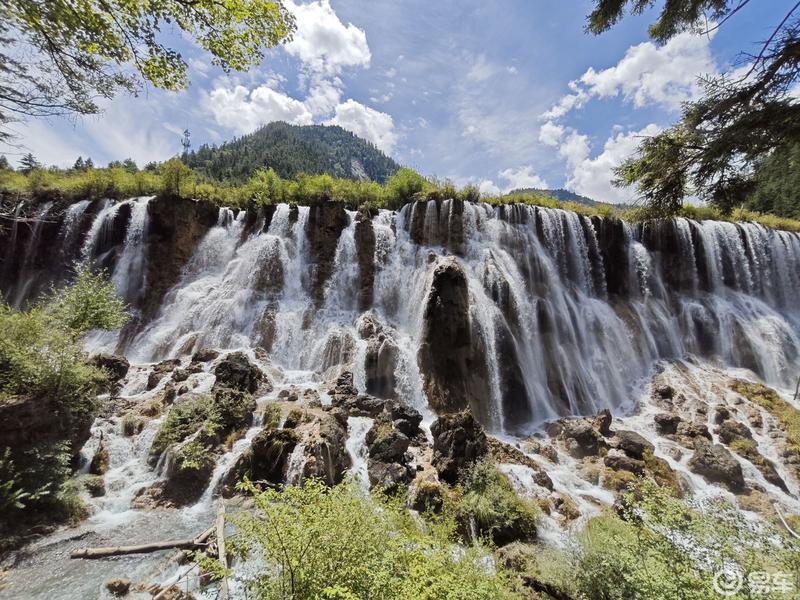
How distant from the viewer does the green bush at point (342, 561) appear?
3.71 metres

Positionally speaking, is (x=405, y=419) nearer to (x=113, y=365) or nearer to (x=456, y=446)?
(x=456, y=446)

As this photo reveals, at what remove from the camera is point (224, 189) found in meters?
27.1

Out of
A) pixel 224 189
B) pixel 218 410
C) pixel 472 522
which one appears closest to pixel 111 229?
pixel 224 189

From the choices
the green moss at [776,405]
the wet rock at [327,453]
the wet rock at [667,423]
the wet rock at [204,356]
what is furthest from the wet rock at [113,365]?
the green moss at [776,405]

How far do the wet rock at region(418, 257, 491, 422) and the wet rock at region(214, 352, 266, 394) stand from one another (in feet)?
24.2

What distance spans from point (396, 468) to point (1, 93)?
1057 centimetres

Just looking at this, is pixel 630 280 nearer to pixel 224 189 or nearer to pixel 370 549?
pixel 370 549

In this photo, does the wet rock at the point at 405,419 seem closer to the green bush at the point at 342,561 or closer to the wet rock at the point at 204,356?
the green bush at the point at 342,561

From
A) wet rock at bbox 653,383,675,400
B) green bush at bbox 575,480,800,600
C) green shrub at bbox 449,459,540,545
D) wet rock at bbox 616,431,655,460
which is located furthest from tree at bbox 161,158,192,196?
wet rock at bbox 653,383,675,400

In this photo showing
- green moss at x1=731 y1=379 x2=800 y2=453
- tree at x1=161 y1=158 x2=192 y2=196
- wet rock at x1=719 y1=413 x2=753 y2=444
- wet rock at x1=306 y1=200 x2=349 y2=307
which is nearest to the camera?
wet rock at x1=719 y1=413 x2=753 y2=444

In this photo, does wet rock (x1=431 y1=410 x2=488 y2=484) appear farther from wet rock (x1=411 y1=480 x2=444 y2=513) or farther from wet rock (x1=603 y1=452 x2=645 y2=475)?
wet rock (x1=603 y1=452 x2=645 y2=475)

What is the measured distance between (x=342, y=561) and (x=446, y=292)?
14.5 meters

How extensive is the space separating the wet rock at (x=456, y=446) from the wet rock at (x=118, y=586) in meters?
7.38

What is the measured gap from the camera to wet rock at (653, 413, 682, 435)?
597 inches
